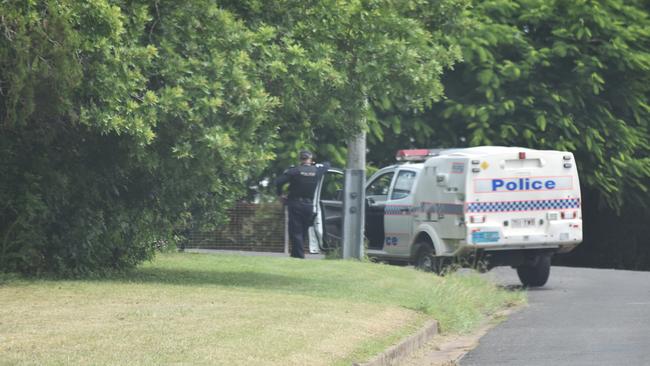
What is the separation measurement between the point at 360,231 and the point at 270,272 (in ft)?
10.7

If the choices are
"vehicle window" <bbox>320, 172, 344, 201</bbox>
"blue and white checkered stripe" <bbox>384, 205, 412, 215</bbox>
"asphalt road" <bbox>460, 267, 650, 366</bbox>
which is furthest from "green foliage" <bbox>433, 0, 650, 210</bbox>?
"asphalt road" <bbox>460, 267, 650, 366</bbox>

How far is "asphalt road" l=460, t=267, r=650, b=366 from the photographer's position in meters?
11.6

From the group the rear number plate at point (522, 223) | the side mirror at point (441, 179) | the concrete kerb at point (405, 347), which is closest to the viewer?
the concrete kerb at point (405, 347)

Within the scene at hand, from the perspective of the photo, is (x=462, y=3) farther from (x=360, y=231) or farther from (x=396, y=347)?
(x=396, y=347)

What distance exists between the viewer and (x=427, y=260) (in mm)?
20484

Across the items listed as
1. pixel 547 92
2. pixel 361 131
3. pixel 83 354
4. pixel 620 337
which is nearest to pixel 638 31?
pixel 547 92

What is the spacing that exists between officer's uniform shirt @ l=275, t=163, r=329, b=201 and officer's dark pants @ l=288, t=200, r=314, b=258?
0.16 metres

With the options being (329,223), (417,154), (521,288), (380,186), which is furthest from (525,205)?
(329,223)

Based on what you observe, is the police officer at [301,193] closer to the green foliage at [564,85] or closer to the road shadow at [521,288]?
the road shadow at [521,288]

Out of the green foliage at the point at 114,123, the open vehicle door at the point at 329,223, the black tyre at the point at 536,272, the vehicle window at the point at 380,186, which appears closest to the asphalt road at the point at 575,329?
the black tyre at the point at 536,272

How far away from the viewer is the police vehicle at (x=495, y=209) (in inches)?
744

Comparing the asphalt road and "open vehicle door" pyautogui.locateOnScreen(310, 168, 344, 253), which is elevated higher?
"open vehicle door" pyautogui.locateOnScreen(310, 168, 344, 253)

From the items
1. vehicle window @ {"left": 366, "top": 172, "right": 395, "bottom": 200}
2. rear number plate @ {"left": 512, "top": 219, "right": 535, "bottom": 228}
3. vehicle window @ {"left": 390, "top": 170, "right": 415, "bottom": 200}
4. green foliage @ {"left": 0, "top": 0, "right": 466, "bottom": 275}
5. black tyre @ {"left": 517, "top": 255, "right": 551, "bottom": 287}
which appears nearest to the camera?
green foliage @ {"left": 0, "top": 0, "right": 466, "bottom": 275}

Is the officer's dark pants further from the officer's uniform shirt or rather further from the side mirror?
the side mirror
